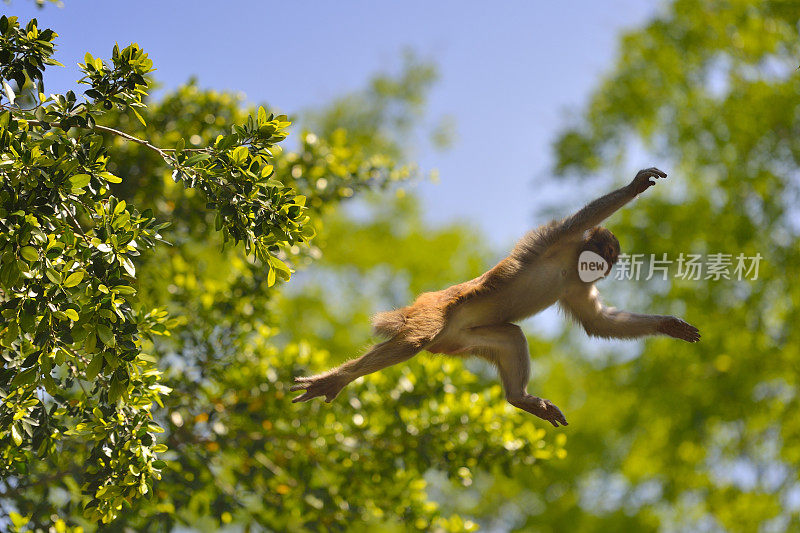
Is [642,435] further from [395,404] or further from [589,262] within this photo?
[589,262]

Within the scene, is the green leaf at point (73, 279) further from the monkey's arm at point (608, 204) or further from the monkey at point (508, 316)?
the monkey's arm at point (608, 204)

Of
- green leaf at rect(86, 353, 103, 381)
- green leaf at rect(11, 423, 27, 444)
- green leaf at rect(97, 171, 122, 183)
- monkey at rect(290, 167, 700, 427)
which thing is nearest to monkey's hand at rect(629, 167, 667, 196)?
monkey at rect(290, 167, 700, 427)

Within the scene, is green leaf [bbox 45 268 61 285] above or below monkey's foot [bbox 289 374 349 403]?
above

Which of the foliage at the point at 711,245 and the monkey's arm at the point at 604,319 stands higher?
the foliage at the point at 711,245

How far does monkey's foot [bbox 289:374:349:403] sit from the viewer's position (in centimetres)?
423

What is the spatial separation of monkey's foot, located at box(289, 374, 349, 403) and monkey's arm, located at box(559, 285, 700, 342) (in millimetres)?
1562

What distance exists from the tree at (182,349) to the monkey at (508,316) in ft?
2.43

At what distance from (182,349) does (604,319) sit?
164 inches

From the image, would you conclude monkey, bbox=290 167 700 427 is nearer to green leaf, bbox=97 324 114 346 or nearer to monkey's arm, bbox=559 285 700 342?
monkey's arm, bbox=559 285 700 342

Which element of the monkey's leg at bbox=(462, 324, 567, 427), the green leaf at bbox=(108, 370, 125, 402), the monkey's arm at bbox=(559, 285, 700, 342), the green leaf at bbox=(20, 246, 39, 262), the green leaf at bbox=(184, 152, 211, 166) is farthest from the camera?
the monkey's arm at bbox=(559, 285, 700, 342)

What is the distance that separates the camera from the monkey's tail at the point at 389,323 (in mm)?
4316

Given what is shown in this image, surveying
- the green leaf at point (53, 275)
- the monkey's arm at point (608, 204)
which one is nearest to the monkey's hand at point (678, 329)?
the monkey's arm at point (608, 204)

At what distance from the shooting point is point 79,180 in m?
3.50

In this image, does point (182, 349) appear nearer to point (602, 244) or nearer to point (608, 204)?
point (602, 244)
